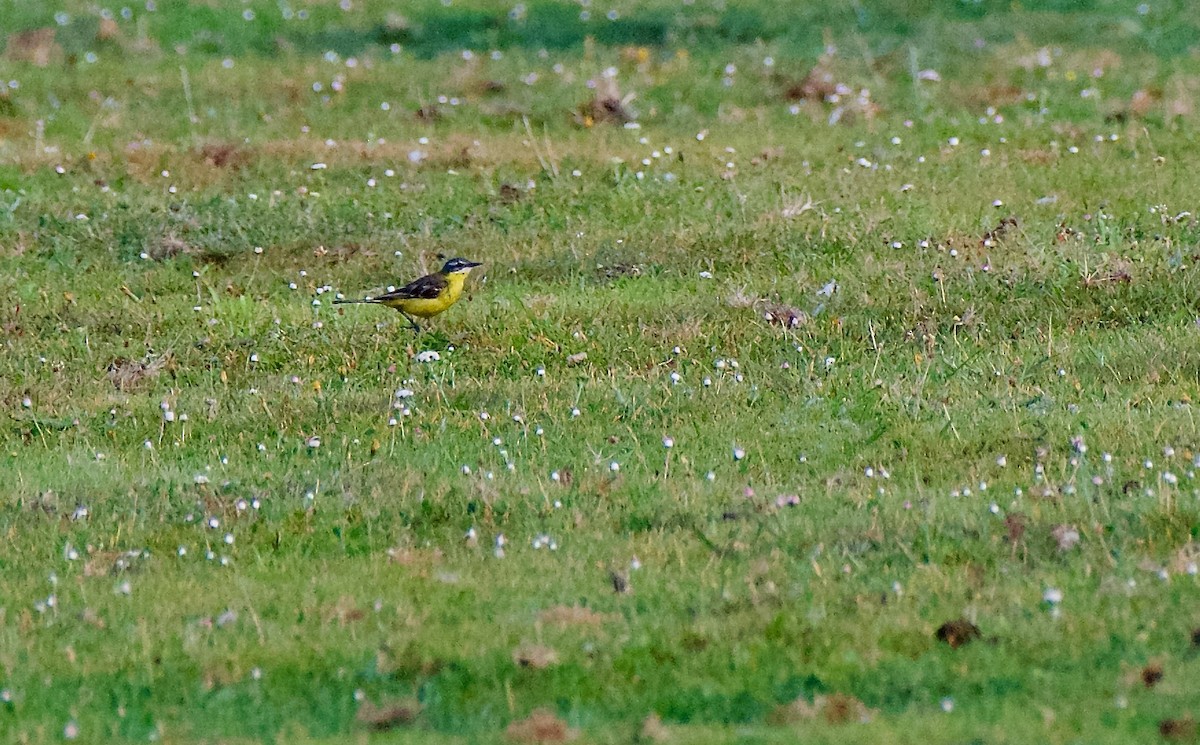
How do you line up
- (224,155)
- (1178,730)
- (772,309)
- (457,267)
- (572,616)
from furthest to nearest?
(224,155)
(457,267)
(772,309)
(572,616)
(1178,730)

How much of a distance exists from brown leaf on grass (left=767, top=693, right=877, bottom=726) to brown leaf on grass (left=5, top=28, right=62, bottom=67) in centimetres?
1885

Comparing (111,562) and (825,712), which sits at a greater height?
(825,712)

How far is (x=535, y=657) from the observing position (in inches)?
274

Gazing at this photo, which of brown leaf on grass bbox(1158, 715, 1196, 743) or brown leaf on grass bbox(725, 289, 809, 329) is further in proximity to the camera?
brown leaf on grass bbox(725, 289, 809, 329)

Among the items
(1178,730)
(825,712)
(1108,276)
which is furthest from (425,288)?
(1178,730)

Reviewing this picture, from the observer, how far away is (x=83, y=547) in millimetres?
8875

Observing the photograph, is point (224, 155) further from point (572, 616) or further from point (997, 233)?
point (572, 616)

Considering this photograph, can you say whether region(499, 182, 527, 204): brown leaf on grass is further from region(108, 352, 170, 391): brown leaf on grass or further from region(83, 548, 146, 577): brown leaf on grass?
region(83, 548, 146, 577): brown leaf on grass

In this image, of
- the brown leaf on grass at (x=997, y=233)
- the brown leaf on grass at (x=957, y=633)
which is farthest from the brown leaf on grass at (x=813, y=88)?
the brown leaf on grass at (x=957, y=633)

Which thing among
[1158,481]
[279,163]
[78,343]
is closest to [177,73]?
[279,163]

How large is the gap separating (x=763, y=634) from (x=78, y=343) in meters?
7.40

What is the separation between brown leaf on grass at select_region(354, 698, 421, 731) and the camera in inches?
257

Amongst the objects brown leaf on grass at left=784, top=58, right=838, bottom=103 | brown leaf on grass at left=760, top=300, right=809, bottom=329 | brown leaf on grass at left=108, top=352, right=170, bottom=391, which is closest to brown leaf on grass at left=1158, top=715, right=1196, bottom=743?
brown leaf on grass at left=760, top=300, right=809, bottom=329

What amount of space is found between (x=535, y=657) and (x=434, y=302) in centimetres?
622
